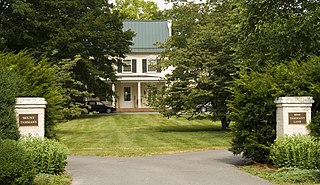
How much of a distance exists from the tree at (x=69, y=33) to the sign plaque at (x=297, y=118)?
1728 cm

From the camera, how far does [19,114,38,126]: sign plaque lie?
14.4 m

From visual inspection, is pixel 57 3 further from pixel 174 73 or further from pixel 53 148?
pixel 53 148

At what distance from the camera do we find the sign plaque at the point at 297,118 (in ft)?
50.2

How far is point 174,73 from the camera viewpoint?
109 ft

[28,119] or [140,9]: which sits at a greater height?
[140,9]

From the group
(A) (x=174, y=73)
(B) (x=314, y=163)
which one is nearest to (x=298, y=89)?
(B) (x=314, y=163)

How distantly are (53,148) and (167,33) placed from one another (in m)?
51.2

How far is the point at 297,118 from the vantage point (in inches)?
603

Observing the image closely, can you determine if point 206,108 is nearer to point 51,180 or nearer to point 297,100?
point 297,100

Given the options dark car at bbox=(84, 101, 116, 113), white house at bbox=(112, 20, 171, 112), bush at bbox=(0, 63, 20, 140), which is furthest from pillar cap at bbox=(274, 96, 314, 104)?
white house at bbox=(112, 20, 171, 112)

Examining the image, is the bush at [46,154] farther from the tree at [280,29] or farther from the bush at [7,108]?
the tree at [280,29]

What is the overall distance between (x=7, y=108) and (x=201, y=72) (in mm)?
19607

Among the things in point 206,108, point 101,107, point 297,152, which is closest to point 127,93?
point 101,107

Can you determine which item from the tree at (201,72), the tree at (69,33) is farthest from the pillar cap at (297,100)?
the tree at (69,33)
